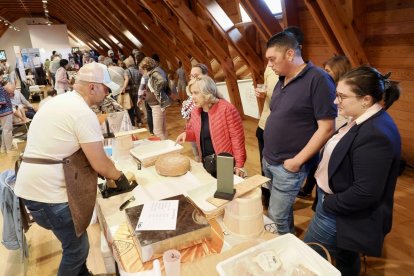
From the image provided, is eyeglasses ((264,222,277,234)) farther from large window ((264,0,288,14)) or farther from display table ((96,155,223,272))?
large window ((264,0,288,14))

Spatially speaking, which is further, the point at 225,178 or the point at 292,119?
the point at 292,119

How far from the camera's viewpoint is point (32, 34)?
665 inches

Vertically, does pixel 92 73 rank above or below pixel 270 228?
above

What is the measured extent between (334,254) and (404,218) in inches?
61.8

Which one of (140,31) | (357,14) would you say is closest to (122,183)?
(357,14)

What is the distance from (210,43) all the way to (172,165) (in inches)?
147

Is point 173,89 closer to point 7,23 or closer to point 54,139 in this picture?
point 54,139

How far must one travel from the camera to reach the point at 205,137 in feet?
7.27

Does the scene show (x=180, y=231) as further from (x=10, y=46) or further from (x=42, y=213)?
(x=10, y=46)

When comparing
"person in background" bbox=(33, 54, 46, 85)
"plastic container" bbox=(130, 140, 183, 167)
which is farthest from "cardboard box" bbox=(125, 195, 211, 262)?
"person in background" bbox=(33, 54, 46, 85)

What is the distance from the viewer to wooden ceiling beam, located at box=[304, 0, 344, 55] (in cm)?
306

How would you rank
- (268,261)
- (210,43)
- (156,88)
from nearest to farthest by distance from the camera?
(268,261), (156,88), (210,43)

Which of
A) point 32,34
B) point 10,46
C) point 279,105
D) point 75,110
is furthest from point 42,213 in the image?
point 10,46

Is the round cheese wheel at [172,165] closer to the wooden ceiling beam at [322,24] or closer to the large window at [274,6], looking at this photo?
the wooden ceiling beam at [322,24]
